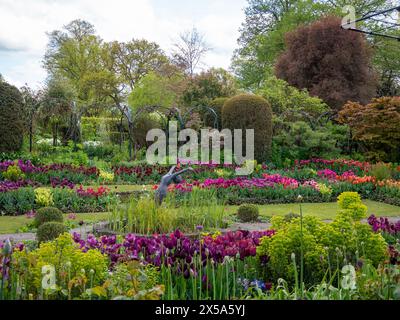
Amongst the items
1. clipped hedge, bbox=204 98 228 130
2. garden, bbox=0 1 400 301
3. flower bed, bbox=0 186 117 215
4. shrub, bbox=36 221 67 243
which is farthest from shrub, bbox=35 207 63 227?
clipped hedge, bbox=204 98 228 130

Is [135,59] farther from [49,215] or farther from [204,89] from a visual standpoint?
[49,215]

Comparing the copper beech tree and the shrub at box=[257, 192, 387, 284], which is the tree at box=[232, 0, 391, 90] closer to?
the copper beech tree

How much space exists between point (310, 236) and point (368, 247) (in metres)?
0.51

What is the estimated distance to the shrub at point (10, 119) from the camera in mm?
14641

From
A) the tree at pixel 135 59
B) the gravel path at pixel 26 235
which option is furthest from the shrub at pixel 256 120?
the tree at pixel 135 59

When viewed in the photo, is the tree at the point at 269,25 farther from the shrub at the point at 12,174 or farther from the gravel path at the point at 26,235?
the gravel path at the point at 26,235

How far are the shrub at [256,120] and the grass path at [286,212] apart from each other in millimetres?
4930

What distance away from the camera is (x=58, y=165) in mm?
12867

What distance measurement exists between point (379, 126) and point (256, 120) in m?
3.77

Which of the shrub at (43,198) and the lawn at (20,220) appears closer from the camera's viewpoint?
the lawn at (20,220)

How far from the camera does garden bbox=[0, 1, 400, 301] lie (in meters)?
3.19

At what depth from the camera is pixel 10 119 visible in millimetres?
14766

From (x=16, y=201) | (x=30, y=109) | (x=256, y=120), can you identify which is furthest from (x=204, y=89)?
(x=16, y=201)

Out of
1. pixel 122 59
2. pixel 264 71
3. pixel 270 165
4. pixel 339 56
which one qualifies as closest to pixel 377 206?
pixel 270 165
